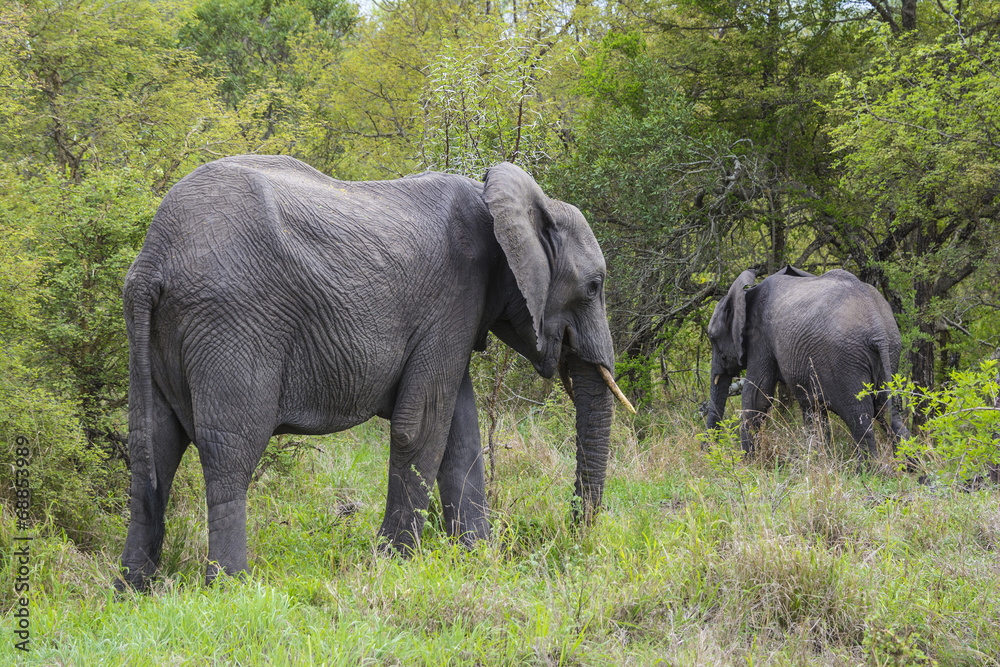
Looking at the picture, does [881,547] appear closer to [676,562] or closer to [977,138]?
[676,562]

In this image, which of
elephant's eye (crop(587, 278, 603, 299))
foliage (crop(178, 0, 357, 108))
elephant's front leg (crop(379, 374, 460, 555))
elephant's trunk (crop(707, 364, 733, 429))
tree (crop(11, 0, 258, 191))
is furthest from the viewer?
foliage (crop(178, 0, 357, 108))

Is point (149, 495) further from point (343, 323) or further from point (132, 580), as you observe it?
point (343, 323)

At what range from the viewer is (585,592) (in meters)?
4.10

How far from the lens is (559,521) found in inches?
211

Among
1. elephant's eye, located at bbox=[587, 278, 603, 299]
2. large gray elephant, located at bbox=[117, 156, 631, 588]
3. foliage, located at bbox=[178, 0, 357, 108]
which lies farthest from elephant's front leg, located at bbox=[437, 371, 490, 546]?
foliage, located at bbox=[178, 0, 357, 108]

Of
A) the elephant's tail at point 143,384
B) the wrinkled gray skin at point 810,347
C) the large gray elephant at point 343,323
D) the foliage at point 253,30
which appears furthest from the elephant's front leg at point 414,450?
the foliage at point 253,30

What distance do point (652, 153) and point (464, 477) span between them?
5.61m

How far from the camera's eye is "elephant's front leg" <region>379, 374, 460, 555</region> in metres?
4.86

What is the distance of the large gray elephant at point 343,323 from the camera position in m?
4.12

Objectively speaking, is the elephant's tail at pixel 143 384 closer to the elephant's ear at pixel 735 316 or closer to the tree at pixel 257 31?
the elephant's ear at pixel 735 316

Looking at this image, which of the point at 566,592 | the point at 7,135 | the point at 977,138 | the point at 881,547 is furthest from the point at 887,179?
the point at 7,135

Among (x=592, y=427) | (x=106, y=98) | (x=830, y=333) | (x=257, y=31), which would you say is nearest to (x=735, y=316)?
(x=830, y=333)

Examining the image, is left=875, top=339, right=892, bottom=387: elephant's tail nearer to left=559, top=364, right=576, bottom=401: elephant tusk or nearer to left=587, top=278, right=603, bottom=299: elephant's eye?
left=559, top=364, right=576, bottom=401: elephant tusk

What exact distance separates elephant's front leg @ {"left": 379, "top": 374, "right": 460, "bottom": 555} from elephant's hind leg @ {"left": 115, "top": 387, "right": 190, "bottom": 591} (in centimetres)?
114
